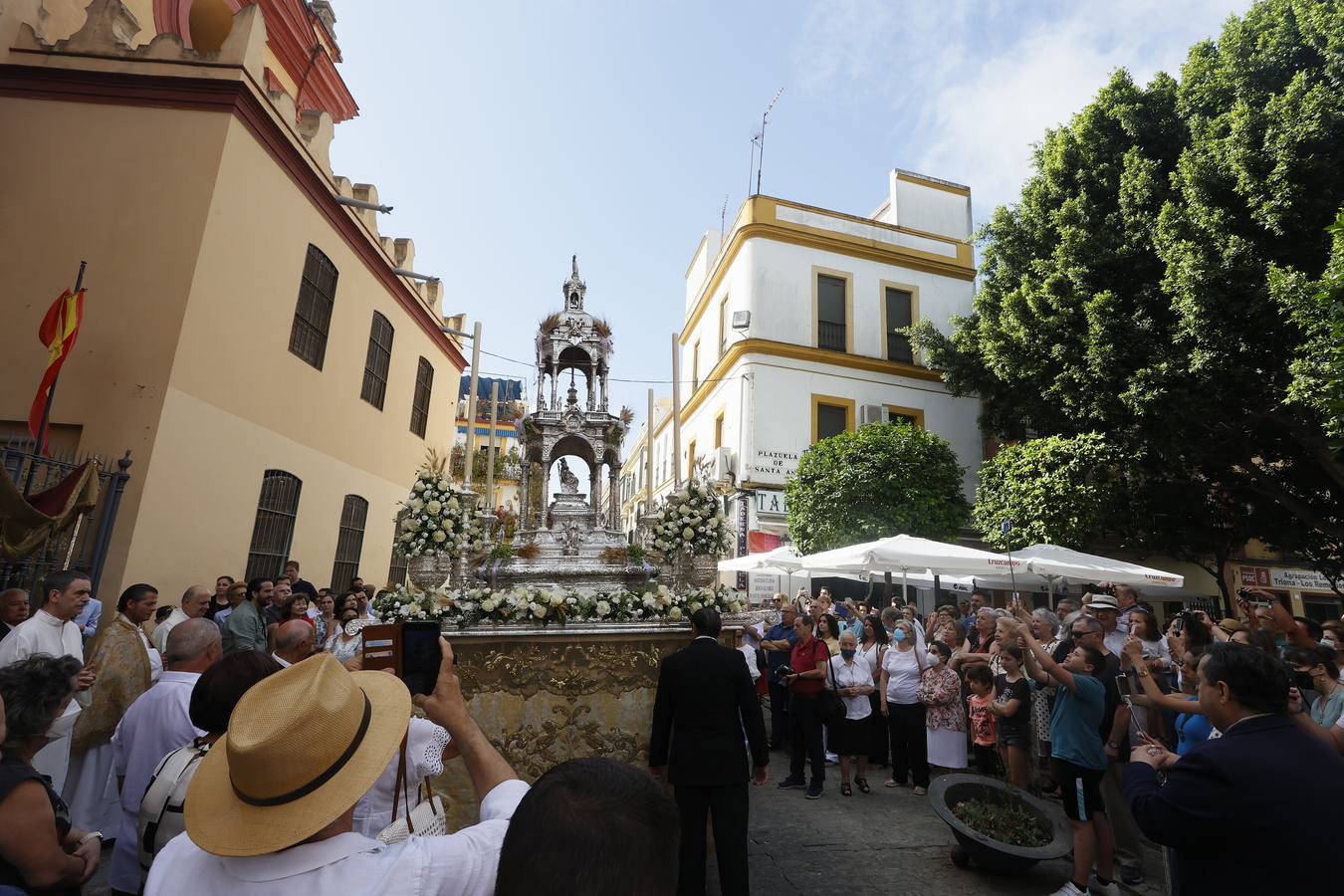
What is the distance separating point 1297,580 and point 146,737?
31.3 meters

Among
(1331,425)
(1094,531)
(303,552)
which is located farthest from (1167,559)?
(303,552)

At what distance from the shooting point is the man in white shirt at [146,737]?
132 inches

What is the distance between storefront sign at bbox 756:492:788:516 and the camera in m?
19.7

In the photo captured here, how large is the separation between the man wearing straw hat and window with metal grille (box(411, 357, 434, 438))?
53.4ft

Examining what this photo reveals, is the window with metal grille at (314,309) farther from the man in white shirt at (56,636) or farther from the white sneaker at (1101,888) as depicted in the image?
the white sneaker at (1101,888)

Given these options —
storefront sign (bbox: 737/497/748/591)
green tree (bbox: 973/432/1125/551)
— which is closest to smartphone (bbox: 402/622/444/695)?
green tree (bbox: 973/432/1125/551)

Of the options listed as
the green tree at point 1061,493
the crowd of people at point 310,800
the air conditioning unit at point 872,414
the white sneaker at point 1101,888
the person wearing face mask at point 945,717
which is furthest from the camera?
the air conditioning unit at point 872,414

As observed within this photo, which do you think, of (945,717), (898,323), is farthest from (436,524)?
(898,323)

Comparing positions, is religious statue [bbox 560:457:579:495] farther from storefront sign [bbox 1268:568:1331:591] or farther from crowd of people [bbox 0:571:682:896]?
storefront sign [bbox 1268:568:1331:591]

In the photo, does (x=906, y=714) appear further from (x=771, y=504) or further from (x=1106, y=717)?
(x=771, y=504)

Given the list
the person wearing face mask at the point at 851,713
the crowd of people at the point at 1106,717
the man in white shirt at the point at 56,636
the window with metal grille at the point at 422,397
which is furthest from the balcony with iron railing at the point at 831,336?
the man in white shirt at the point at 56,636

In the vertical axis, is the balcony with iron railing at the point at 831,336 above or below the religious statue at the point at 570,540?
above

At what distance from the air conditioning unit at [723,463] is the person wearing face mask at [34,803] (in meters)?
17.6

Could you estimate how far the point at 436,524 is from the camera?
6.97m
